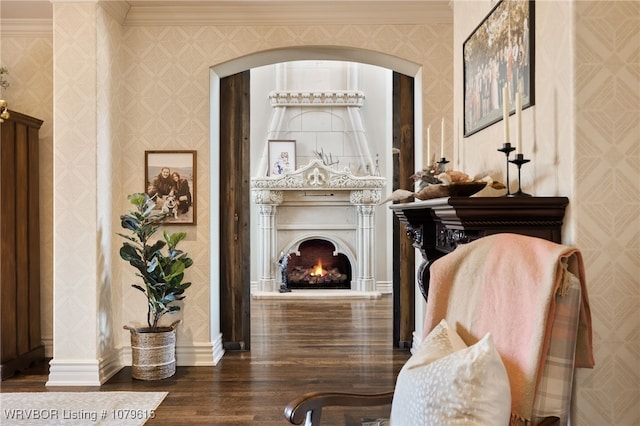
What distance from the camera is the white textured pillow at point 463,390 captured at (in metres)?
1.28

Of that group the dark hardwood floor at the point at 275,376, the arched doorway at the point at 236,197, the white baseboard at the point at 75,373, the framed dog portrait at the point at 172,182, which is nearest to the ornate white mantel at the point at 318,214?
the dark hardwood floor at the point at 275,376

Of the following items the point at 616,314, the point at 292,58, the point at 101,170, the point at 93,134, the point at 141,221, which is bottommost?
the point at 616,314

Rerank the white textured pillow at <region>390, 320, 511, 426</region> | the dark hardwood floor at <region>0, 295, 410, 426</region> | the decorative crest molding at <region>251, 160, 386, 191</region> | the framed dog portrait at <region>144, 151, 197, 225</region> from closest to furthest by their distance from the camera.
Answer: the white textured pillow at <region>390, 320, 511, 426</region>
the dark hardwood floor at <region>0, 295, 410, 426</region>
the framed dog portrait at <region>144, 151, 197, 225</region>
the decorative crest molding at <region>251, 160, 386, 191</region>

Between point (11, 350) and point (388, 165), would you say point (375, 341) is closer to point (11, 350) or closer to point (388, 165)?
point (11, 350)

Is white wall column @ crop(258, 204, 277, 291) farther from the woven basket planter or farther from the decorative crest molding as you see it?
the woven basket planter

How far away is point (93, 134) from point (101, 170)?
0.25 meters

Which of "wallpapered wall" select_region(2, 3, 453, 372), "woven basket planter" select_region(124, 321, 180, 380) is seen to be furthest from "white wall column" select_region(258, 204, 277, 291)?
"woven basket planter" select_region(124, 321, 180, 380)

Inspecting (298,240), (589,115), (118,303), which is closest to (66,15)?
(118,303)

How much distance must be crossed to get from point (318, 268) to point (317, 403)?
634cm

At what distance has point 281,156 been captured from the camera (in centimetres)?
760

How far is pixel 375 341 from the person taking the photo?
4.65 m

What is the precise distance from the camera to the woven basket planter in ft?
11.6

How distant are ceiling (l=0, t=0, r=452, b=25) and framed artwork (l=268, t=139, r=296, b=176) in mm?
3717

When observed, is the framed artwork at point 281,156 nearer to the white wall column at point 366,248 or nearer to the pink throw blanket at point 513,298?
the white wall column at point 366,248
